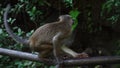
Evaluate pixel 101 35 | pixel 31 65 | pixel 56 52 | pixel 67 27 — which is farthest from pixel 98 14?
pixel 56 52

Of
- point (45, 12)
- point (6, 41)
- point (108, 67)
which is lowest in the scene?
point (108, 67)

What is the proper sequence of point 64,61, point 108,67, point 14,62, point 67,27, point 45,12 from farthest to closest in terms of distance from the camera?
point 45,12 < point 14,62 < point 108,67 < point 67,27 < point 64,61

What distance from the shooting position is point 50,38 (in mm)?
3559

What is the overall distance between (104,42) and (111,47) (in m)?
0.18

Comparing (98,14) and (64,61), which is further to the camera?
(98,14)

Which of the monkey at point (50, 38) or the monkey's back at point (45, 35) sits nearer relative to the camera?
the monkey at point (50, 38)

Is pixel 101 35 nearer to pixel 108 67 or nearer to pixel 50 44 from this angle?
pixel 108 67

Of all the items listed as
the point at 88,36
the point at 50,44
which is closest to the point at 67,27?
the point at 50,44

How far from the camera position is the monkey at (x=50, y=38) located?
3.41 m

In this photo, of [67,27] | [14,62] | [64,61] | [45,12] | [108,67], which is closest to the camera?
[64,61]

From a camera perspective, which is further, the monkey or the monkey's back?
the monkey's back

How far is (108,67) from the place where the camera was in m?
5.30

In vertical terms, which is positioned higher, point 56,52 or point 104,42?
point 56,52

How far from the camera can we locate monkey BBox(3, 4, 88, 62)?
341cm
